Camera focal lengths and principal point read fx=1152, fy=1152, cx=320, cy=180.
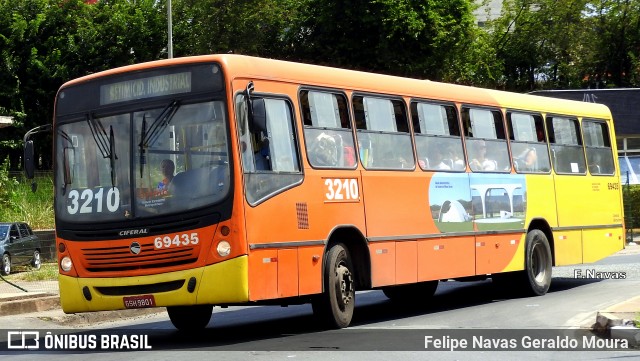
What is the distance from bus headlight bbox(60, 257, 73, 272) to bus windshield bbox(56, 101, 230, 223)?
46 centimetres

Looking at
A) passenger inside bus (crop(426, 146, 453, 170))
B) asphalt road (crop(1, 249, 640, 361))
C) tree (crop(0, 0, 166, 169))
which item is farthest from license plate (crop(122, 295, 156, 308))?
tree (crop(0, 0, 166, 169))

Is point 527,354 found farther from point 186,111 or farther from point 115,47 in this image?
point 115,47

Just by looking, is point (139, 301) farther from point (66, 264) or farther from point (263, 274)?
point (263, 274)

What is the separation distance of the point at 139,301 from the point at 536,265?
28.7 feet

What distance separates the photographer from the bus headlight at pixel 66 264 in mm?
13234

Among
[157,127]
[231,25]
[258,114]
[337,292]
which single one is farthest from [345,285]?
[231,25]

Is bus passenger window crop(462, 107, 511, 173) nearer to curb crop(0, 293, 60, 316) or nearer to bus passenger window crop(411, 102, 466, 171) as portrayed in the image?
bus passenger window crop(411, 102, 466, 171)

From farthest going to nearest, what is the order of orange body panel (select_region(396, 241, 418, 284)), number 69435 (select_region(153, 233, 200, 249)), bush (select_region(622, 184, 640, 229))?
bush (select_region(622, 184, 640, 229)), orange body panel (select_region(396, 241, 418, 284)), number 69435 (select_region(153, 233, 200, 249))

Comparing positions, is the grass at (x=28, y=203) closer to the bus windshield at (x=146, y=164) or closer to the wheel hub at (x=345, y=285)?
the bus windshield at (x=146, y=164)

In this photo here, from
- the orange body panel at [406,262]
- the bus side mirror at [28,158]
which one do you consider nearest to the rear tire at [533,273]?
the orange body panel at [406,262]

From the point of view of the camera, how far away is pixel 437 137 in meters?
16.8

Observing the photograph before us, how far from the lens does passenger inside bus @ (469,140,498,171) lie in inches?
693

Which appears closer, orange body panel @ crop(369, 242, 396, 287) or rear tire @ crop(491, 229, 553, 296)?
orange body panel @ crop(369, 242, 396, 287)

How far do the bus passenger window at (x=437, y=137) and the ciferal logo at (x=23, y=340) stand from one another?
18.8 feet
